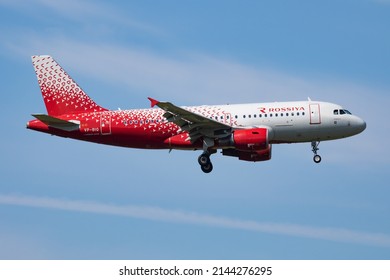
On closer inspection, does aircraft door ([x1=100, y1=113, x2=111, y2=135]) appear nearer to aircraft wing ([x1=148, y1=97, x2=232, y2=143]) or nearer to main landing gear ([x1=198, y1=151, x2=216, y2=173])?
aircraft wing ([x1=148, y1=97, x2=232, y2=143])

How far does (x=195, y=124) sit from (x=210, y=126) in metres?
0.99

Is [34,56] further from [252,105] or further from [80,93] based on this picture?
[252,105]

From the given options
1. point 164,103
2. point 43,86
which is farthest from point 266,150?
point 43,86

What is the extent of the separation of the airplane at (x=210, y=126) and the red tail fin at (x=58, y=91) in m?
0.11

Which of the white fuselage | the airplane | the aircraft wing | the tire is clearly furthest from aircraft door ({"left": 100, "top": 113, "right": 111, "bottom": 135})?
the white fuselage

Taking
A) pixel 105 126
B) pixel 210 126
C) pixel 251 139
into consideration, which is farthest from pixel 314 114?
pixel 105 126

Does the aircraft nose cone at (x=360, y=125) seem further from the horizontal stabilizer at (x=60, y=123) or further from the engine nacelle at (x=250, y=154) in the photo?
the horizontal stabilizer at (x=60, y=123)

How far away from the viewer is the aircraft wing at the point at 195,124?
71.3m

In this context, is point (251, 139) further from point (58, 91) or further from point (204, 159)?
point (58, 91)

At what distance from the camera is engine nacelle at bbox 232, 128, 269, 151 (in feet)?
234

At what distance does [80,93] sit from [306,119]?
632 inches

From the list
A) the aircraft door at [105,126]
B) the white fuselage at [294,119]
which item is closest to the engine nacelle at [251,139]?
the white fuselage at [294,119]

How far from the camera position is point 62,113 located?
76438 millimetres

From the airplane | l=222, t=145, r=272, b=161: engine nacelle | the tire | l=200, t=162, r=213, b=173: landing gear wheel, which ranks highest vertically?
the airplane
